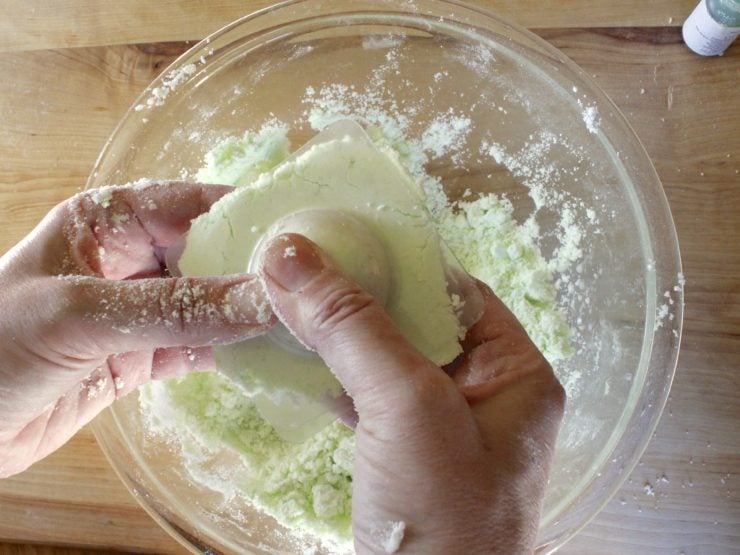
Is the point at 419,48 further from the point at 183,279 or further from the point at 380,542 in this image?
the point at 380,542

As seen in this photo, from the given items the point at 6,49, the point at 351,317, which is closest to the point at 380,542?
the point at 351,317

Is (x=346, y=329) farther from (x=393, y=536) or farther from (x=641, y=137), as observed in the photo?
(x=641, y=137)

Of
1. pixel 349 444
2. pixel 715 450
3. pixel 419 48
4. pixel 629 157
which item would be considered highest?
pixel 419 48

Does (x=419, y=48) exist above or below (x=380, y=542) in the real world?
above

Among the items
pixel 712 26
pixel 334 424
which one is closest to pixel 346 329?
pixel 334 424

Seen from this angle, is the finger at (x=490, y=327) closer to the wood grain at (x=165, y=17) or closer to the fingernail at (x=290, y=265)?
the fingernail at (x=290, y=265)

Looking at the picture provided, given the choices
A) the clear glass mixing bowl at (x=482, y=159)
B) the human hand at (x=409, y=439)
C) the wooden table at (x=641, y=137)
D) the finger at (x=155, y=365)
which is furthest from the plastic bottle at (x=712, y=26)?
the finger at (x=155, y=365)
